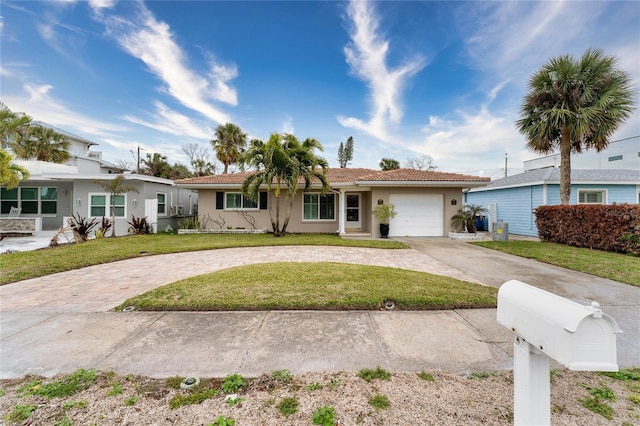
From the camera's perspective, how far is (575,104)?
11.0 meters

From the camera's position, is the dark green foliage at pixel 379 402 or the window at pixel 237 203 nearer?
the dark green foliage at pixel 379 402

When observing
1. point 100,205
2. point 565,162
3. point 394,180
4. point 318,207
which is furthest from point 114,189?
point 565,162

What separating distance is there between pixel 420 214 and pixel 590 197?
1014 centimetres

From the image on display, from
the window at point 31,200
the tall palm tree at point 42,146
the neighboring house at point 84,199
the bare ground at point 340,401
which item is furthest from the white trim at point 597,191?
the tall palm tree at point 42,146

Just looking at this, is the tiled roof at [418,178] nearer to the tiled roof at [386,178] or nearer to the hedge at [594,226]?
the tiled roof at [386,178]

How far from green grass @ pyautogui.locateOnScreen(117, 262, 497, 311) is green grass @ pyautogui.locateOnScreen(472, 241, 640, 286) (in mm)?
3859

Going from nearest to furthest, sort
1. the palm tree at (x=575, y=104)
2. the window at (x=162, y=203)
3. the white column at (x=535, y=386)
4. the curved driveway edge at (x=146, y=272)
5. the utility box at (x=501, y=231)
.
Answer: the white column at (x=535, y=386)
the curved driveway edge at (x=146, y=272)
the palm tree at (x=575, y=104)
the utility box at (x=501, y=231)
the window at (x=162, y=203)

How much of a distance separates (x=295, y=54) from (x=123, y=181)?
36.0 ft

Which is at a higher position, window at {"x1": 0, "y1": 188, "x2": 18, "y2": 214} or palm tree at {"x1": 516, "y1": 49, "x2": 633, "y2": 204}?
palm tree at {"x1": 516, "y1": 49, "x2": 633, "y2": 204}

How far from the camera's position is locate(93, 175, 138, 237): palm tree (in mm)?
12953

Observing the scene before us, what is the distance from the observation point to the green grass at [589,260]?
6.39 m

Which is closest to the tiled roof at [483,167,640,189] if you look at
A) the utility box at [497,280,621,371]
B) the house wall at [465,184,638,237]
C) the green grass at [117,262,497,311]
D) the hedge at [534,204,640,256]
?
the house wall at [465,184,638,237]

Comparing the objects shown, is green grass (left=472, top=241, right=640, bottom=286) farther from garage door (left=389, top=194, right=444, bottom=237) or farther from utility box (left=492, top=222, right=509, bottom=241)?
garage door (left=389, top=194, right=444, bottom=237)

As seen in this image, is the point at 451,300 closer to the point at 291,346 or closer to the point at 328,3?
the point at 291,346
